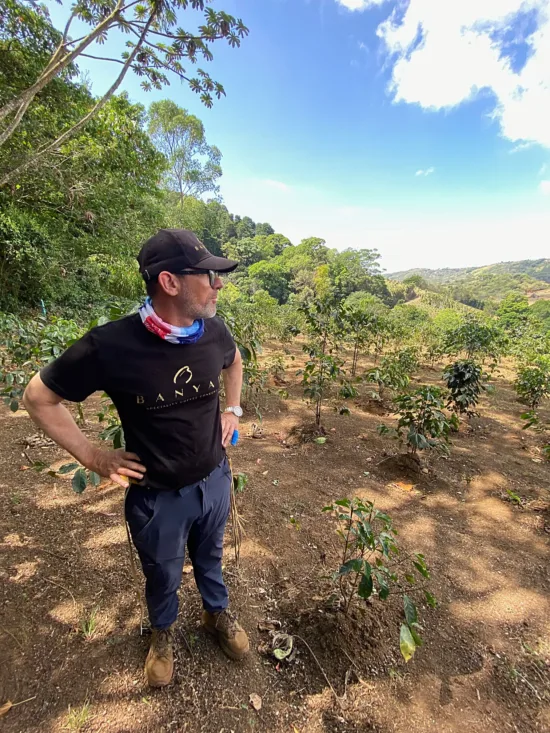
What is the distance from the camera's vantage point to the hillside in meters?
66.2

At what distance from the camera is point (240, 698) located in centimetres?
137

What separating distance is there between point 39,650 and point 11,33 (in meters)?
8.60

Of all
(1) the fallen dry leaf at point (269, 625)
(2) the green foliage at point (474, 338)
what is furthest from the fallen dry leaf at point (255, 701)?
(2) the green foliage at point (474, 338)

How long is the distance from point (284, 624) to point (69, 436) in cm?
143

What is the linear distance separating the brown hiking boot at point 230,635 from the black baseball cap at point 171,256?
153 cm

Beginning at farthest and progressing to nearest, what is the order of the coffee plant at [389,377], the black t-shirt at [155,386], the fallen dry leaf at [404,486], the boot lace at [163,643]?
1. the coffee plant at [389,377]
2. the fallen dry leaf at [404,486]
3. the boot lace at [163,643]
4. the black t-shirt at [155,386]

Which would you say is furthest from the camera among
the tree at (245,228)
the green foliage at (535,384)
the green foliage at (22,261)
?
the tree at (245,228)

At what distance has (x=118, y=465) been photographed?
1176 millimetres

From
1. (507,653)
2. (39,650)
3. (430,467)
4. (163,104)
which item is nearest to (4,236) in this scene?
(39,650)

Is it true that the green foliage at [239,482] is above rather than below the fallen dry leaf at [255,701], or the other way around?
above

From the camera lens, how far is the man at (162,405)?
3.53 feet

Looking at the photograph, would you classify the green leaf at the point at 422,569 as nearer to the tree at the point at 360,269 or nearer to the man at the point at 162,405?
the man at the point at 162,405

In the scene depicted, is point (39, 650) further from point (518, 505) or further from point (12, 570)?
point (518, 505)

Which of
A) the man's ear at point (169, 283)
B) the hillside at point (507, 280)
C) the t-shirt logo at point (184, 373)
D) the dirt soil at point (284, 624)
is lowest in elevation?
the dirt soil at point (284, 624)
